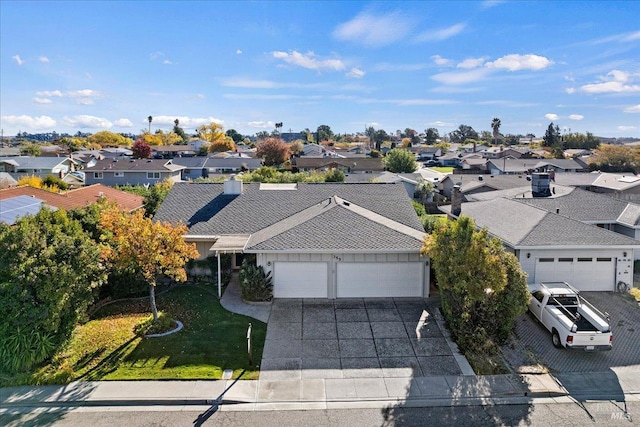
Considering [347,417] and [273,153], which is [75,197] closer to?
[347,417]

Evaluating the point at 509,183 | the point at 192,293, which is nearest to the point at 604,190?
the point at 509,183

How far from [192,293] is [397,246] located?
9606mm

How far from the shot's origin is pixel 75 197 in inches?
1171

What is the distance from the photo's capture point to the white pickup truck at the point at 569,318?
13.6 metres

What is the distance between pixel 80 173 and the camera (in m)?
67.6

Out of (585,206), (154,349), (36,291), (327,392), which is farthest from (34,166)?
(585,206)

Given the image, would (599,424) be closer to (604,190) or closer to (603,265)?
(603,265)

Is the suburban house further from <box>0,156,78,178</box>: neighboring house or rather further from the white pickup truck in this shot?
<box>0,156,78,178</box>: neighboring house

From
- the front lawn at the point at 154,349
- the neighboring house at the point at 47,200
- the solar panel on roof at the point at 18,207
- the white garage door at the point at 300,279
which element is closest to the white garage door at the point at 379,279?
the white garage door at the point at 300,279

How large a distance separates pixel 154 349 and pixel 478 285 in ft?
36.2

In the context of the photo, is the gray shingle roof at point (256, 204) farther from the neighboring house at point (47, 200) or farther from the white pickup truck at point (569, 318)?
the white pickup truck at point (569, 318)

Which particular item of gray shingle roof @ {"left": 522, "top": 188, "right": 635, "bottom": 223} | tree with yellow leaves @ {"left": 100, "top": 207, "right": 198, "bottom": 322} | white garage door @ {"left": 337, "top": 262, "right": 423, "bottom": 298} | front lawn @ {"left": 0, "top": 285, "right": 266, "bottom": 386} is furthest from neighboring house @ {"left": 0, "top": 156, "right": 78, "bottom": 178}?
gray shingle roof @ {"left": 522, "top": 188, "right": 635, "bottom": 223}

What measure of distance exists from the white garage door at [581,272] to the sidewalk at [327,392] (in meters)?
6.54

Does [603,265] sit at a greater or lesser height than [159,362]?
greater
